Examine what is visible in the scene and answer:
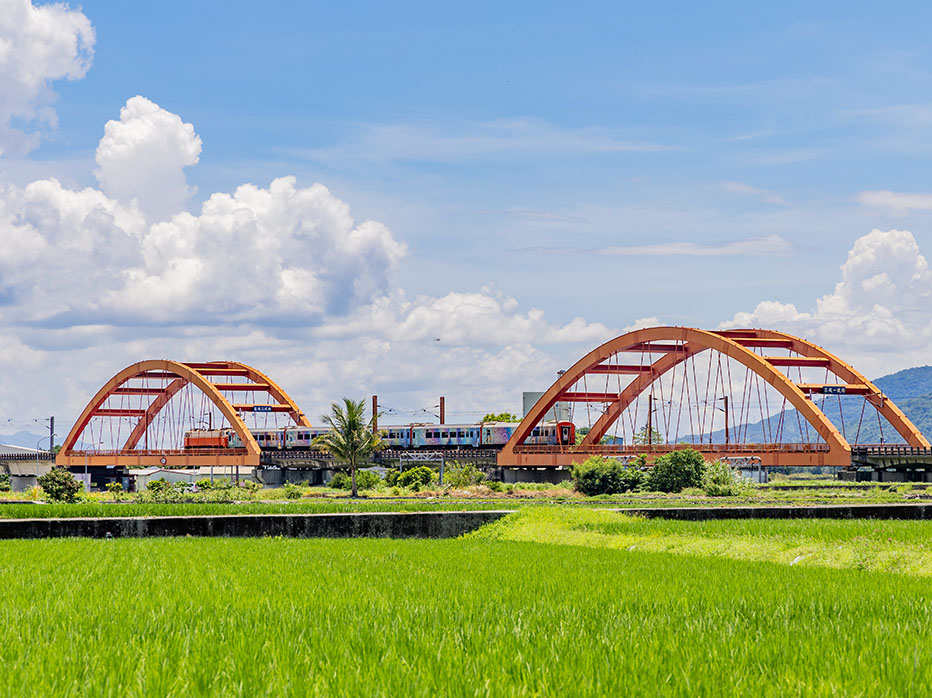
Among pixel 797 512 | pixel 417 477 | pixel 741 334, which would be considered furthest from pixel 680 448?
pixel 797 512

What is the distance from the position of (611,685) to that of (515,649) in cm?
158

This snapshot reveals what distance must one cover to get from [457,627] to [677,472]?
204ft

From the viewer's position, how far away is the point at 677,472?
69.9 m

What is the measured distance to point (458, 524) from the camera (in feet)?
99.9

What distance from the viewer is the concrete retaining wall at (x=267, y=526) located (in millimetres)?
27750

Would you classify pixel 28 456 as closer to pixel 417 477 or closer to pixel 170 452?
pixel 170 452

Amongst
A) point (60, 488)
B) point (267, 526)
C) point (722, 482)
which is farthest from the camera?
point (722, 482)

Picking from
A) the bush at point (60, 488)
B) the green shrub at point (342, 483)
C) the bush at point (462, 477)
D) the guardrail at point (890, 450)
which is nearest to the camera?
the bush at point (60, 488)

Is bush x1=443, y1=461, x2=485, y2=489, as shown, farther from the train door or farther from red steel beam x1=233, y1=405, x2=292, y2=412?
red steel beam x1=233, y1=405, x2=292, y2=412

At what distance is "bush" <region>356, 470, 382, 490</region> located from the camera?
3430 inches

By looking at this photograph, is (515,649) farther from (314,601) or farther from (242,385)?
(242,385)

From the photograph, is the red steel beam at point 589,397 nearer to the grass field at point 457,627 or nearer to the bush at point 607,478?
the bush at point 607,478

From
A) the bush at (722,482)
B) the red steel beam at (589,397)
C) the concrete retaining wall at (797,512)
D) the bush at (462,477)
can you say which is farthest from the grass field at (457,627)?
the red steel beam at (589,397)

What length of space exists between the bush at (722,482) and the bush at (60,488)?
37655 millimetres
